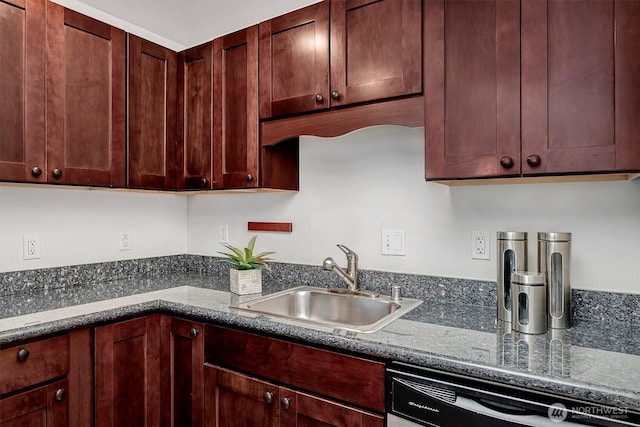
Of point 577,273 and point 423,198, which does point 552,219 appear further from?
point 423,198

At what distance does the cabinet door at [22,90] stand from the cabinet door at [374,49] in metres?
1.22

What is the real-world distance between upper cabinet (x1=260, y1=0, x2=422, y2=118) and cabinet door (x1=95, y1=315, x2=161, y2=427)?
1.12 m

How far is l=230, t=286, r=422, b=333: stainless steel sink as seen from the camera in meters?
1.73

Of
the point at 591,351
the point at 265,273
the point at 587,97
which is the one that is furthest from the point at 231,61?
the point at 591,351

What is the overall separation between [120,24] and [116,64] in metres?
0.51

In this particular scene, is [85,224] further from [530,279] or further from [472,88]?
[530,279]

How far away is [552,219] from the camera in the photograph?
1.55 metres

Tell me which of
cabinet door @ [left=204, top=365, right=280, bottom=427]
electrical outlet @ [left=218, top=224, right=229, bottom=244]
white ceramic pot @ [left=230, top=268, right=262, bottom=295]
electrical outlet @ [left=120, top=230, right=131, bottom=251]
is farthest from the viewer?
electrical outlet @ [left=218, top=224, right=229, bottom=244]

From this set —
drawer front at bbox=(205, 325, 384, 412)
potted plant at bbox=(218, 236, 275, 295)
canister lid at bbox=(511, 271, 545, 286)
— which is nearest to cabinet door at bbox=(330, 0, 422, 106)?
canister lid at bbox=(511, 271, 545, 286)

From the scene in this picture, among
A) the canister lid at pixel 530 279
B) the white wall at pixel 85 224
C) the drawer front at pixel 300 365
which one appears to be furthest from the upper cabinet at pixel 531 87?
the white wall at pixel 85 224

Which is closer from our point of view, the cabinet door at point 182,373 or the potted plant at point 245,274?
the cabinet door at point 182,373

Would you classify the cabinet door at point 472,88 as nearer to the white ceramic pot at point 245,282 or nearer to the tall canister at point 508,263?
the tall canister at point 508,263

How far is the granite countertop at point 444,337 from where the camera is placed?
988 mm

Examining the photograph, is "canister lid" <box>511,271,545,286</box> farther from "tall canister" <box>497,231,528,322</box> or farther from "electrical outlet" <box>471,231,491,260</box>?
"electrical outlet" <box>471,231,491,260</box>
